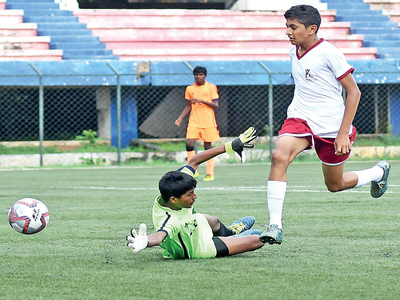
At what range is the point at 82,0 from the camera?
92.8 ft

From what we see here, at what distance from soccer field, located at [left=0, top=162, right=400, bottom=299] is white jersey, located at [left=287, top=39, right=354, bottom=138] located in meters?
0.89

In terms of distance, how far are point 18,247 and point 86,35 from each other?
16.2m

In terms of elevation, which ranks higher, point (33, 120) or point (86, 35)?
point (86, 35)

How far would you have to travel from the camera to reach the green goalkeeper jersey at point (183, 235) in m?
4.48

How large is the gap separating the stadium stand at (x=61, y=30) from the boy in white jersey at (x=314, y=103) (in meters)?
14.9

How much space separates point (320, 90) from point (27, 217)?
2.40 meters

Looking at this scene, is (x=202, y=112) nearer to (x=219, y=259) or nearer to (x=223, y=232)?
(x=223, y=232)

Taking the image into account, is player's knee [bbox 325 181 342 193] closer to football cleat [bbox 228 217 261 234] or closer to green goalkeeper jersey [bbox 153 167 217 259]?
football cleat [bbox 228 217 261 234]

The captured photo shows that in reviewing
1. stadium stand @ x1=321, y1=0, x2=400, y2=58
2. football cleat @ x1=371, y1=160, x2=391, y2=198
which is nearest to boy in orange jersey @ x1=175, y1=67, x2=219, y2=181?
football cleat @ x1=371, y1=160, x2=391, y2=198

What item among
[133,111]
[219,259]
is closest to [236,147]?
[219,259]

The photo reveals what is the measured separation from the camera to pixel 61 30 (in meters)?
20.5

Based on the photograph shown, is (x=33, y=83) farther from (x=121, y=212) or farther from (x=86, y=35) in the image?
(x=121, y=212)

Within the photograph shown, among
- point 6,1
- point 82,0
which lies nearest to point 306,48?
point 6,1

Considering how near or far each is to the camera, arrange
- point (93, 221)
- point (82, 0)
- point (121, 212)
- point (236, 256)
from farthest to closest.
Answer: point (82, 0)
point (121, 212)
point (93, 221)
point (236, 256)
